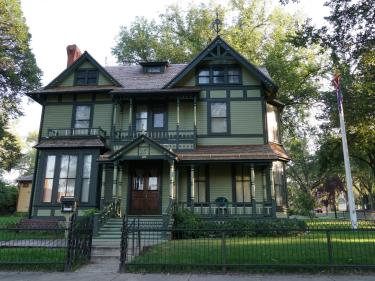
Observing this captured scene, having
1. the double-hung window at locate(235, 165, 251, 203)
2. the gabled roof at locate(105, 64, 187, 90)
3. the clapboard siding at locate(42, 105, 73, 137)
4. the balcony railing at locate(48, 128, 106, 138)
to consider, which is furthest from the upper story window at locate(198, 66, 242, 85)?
the clapboard siding at locate(42, 105, 73, 137)

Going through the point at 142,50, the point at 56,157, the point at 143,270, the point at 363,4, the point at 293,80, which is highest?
the point at 142,50

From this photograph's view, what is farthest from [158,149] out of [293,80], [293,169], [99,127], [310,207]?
[293,169]

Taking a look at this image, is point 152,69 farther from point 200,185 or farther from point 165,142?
point 200,185

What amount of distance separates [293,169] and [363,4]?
43931mm

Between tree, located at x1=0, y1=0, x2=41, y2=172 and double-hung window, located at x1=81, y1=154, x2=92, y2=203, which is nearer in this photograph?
double-hung window, located at x1=81, y1=154, x2=92, y2=203

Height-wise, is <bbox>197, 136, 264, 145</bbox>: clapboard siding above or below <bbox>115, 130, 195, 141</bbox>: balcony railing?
below

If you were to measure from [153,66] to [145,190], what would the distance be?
964cm

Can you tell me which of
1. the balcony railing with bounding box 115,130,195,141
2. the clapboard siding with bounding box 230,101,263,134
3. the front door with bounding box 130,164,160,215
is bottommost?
the front door with bounding box 130,164,160,215

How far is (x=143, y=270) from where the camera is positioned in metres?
9.44

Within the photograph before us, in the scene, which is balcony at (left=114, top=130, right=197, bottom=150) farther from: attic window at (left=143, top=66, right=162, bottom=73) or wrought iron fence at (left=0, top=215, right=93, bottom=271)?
wrought iron fence at (left=0, top=215, right=93, bottom=271)

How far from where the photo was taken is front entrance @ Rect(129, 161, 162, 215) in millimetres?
18906

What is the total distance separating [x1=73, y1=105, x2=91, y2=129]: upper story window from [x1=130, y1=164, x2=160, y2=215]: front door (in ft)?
15.0

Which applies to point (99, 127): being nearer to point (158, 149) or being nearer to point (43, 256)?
point (158, 149)

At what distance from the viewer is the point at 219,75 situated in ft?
68.5
